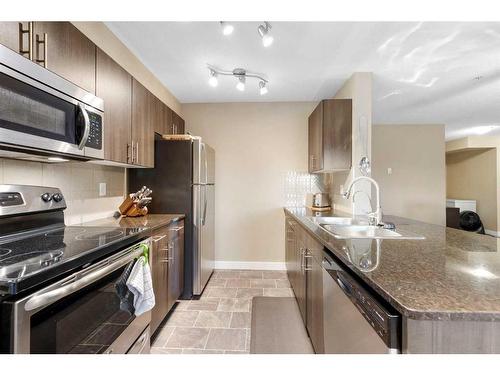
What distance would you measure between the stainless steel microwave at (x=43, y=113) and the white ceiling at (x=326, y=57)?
1.04 m

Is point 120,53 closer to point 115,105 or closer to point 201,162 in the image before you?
point 115,105

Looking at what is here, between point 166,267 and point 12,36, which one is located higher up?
point 12,36

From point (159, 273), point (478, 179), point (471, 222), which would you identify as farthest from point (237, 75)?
point (478, 179)

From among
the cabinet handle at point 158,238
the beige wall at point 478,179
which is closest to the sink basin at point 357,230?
the cabinet handle at point 158,238

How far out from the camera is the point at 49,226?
159cm

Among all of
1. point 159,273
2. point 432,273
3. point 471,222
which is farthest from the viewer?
point 471,222

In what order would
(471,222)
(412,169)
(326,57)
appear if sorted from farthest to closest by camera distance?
1. (471,222)
2. (412,169)
3. (326,57)

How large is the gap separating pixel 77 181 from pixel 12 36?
3.54 ft

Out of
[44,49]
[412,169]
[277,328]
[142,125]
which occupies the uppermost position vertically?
[44,49]

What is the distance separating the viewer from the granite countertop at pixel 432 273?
0.65m

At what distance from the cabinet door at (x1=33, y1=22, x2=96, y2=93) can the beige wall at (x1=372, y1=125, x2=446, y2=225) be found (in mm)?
5227

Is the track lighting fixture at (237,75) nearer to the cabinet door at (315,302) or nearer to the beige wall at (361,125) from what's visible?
the beige wall at (361,125)

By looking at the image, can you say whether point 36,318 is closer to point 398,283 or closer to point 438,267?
point 398,283

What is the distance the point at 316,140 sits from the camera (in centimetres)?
313
